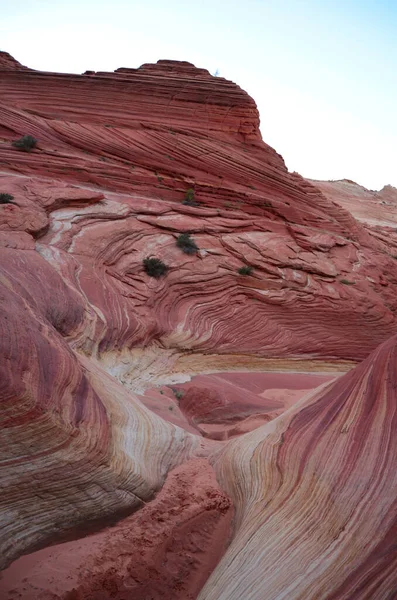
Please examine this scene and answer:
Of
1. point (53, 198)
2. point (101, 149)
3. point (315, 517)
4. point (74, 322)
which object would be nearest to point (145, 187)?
point (101, 149)

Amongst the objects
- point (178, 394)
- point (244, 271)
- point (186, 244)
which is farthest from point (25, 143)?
point (178, 394)

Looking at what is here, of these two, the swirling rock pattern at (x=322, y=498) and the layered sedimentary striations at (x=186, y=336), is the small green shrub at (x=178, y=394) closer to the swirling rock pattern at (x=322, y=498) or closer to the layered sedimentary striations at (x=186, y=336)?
the layered sedimentary striations at (x=186, y=336)

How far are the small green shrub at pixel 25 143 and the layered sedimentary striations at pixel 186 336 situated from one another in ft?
0.94

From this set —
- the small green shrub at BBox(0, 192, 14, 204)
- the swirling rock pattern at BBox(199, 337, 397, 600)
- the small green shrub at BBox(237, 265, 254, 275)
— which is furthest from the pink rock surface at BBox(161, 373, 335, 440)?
the small green shrub at BBox(0, 192, 14, 204)

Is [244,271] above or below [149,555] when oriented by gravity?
above

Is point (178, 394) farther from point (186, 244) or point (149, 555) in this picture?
point (186, 244)

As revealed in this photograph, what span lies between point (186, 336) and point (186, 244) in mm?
3319

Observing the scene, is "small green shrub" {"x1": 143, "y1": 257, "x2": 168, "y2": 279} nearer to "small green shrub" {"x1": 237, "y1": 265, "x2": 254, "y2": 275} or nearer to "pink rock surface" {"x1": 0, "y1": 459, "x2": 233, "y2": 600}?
"small green shrub" {"x1": 237, "y1": 265, "x2": 254, "y2": 275}

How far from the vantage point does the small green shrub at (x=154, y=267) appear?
50.9 ft

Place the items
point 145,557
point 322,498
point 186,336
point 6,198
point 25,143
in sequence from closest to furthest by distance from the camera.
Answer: point 322,498
point 145,557
point 6,198
point 186,336
point 25,143

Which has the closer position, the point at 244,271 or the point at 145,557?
the point at 145,557

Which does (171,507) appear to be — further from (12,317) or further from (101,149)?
(101,149)

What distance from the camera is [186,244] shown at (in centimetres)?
1692

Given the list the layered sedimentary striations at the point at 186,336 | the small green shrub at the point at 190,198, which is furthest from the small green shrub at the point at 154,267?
the small green shrub at the point at 190,198
